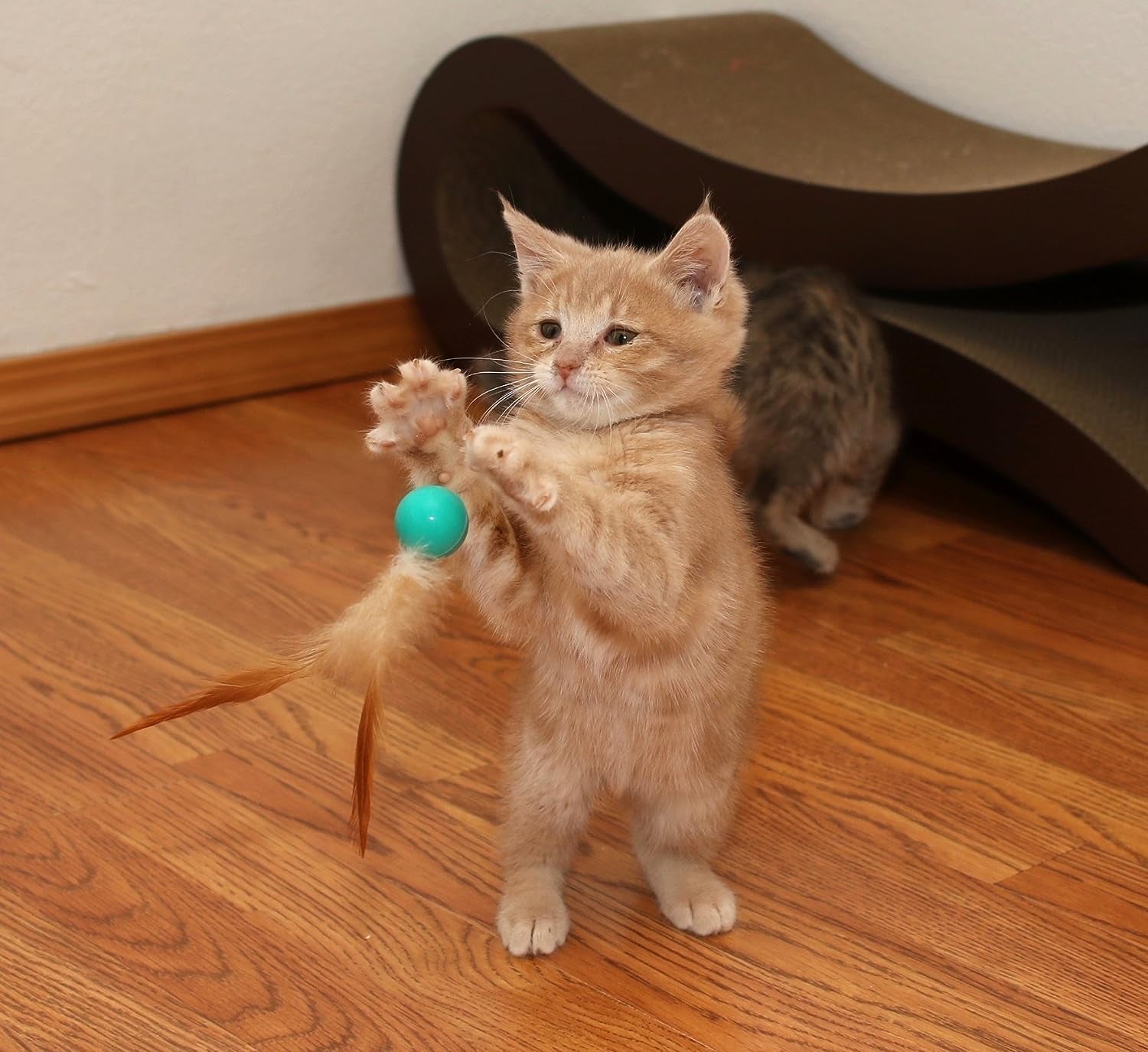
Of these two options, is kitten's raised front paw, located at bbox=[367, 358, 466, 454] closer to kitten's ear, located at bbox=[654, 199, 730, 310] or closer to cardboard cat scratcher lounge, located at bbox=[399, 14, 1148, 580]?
kitten's ear, located at bbox=[654, 199, 730, 310]

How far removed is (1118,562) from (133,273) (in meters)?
1.75

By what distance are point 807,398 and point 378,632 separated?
1103mm

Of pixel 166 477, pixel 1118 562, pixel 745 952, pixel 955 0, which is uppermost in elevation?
pixel 955 0

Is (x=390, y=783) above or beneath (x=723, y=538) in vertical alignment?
beneath

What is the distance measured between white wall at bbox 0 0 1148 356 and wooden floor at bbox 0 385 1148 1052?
0.54 m

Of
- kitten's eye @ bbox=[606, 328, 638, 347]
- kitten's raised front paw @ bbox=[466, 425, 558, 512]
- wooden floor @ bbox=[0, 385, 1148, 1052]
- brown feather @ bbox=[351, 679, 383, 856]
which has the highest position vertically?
kitten's raised front paw @ bbox=[466, 425, 558, 512]

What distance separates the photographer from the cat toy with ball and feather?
105cm

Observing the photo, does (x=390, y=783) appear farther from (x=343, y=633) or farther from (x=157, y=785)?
(x=343, y=633)

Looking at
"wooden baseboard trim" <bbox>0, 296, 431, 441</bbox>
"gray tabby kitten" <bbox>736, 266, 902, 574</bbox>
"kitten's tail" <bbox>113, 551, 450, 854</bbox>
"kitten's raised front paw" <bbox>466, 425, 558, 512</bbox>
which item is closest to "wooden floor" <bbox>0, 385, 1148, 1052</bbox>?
"gray tabby kitten" <bbox>736, 266, 902, 574</bbox>

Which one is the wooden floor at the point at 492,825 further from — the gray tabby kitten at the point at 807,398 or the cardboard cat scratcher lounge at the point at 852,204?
the cardboard cat scratcher lounge at the point at 852,204

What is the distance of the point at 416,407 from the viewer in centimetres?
110

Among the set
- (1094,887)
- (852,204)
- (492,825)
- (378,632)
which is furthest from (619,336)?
(852,204)

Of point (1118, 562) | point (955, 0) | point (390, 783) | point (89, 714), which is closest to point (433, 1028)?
point (390, 783)

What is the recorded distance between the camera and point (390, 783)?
146 cm
